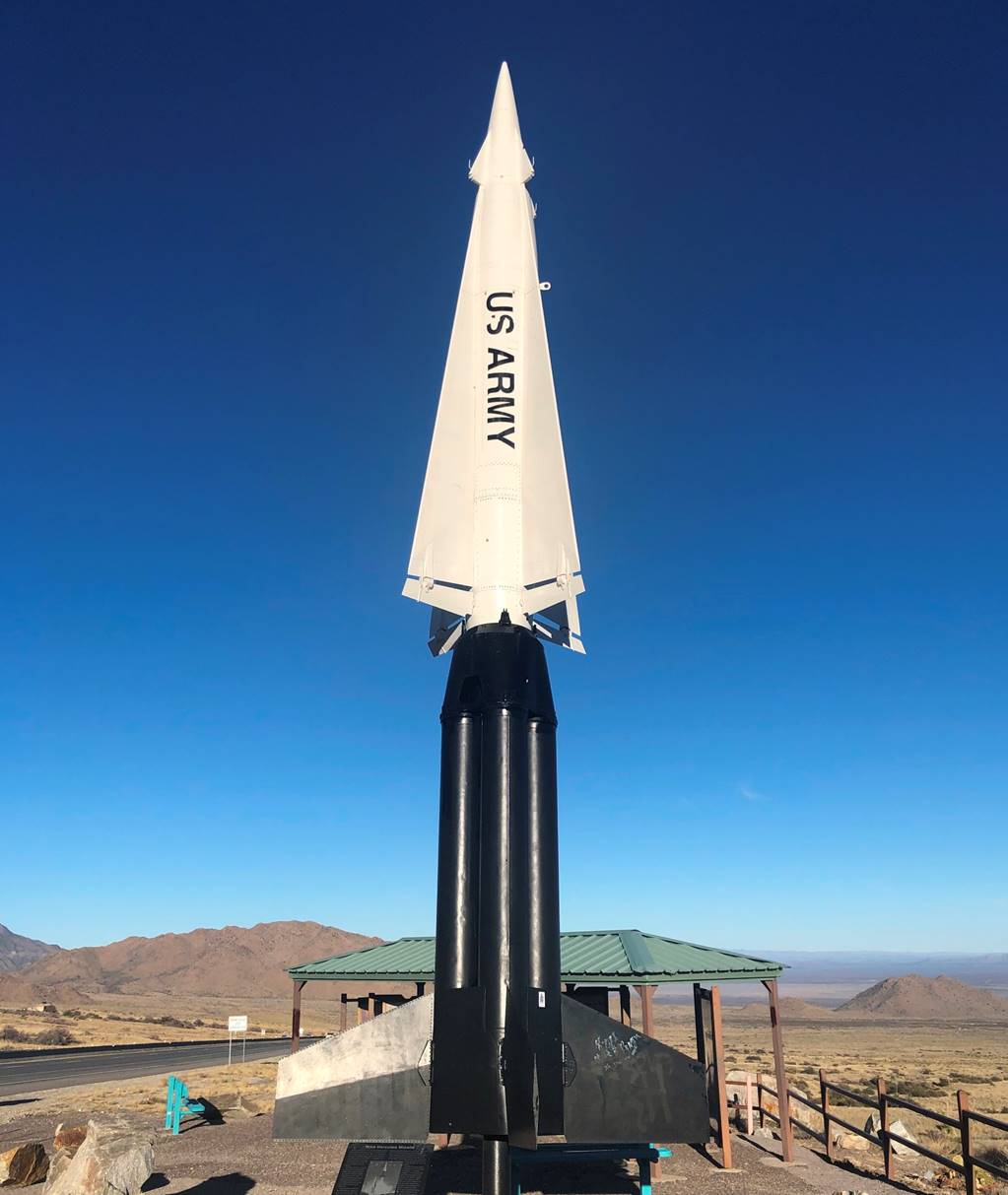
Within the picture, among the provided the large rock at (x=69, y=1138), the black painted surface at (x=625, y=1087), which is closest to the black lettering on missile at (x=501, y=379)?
the black painted surface at (x=625, y=1087)

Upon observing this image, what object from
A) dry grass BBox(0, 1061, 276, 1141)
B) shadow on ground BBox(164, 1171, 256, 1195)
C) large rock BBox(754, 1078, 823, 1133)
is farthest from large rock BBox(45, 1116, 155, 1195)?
large rock BBox(754, 1078, 823, 1133)

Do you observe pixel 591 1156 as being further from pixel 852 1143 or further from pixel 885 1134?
pixel 852 1143

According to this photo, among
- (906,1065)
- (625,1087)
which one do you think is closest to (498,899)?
(625,1087)

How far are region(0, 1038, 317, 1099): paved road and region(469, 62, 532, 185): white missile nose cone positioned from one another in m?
27.0

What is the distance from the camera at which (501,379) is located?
13438 millimetres

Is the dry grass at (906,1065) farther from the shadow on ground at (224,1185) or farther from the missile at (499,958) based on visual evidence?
the shadow on ground at (224,1185)

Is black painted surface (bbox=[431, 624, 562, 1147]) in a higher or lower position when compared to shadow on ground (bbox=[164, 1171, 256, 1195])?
higher

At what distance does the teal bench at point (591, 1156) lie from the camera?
12.8m

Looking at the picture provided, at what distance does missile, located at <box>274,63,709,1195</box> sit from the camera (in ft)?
31.9

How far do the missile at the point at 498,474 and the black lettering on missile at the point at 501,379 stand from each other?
2 cm

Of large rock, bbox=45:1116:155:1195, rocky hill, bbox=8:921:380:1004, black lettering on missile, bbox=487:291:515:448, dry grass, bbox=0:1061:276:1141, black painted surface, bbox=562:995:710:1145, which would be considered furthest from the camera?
rocky hill, bbox=8:921:380:1004

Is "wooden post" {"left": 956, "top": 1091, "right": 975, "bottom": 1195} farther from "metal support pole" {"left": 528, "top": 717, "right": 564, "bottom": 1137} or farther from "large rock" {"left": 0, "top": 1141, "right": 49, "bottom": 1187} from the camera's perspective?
"large rock" {"left": 0, "top": 1141, "right": 49, "bottom": 1187}

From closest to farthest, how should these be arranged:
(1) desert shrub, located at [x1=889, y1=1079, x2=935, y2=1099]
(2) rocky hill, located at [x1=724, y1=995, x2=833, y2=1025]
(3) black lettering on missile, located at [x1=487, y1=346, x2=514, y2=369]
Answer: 1. (3) black lettering on missile, located at [x1=487, y1=346, x2=514, y2=369]
2. (1) desert shrub, located at [x1=889, y1=1079, x2=935, y2=1099]
3. (2) rocky hill, located at [x1=724, y1=995, x2=833, y2=1025]

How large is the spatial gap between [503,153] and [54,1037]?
51043 millimetres
